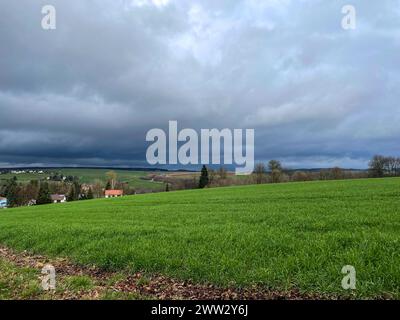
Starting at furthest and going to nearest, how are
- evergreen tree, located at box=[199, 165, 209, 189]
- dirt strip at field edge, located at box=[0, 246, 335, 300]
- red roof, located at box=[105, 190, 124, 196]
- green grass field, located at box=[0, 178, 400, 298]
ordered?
red roof, located at box=[105, 190, 124, 196] → evergreen tree, located at box=[199, 165, 209, 189] → green grass field, located at box=[0, 178, 400, 298] → dirt strip at field edge, located at box=[0, 246, 335, 300]

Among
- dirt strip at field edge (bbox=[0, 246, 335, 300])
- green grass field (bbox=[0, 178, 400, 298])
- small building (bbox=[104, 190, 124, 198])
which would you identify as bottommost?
small building (bbox=[104, 190, 124, 198])

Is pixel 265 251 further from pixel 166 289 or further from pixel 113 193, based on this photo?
pixel 113 193

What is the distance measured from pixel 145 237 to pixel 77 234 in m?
→ 4.89

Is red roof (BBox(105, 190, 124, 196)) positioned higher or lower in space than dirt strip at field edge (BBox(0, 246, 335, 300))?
lower

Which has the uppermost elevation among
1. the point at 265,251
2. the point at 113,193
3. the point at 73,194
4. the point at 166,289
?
the point at 265,251

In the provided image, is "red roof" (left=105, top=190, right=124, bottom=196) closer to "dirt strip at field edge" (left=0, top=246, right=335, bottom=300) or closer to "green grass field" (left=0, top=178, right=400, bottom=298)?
"green grass field" (left=0, top=178, right=400, bottom=298)

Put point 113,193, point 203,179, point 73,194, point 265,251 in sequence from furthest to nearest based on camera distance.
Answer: point 113,193, point 73,194, point 203,179, point 265,251

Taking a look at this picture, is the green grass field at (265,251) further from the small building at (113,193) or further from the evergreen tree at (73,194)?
the small building at (113,193)

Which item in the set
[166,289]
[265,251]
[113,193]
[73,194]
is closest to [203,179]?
[113,193]

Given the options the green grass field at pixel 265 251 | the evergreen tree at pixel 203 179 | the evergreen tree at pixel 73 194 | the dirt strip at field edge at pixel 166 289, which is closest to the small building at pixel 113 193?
the evergreen tree at pixel 73 194

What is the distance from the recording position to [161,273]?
33.9 ft

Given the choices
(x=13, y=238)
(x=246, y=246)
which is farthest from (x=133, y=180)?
(x=246, y=246)

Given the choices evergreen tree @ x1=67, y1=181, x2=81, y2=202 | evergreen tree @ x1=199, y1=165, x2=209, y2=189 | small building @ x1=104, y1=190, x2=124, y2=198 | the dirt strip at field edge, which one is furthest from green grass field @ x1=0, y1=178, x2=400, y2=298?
small building @ x1=104, y1=190, x2=124, y2=198
